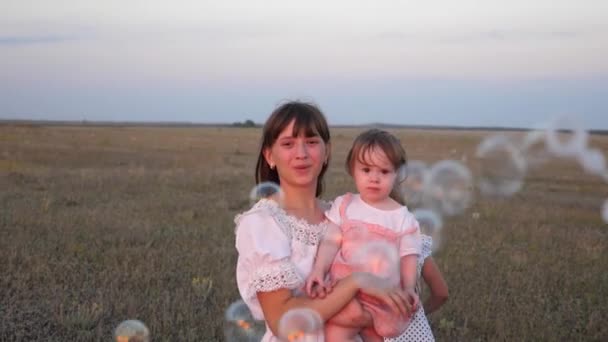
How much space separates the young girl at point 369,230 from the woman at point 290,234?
7cm

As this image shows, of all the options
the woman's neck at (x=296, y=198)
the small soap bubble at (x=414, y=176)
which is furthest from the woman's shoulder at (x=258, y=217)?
the small soap bubble at (x=414, y=176)

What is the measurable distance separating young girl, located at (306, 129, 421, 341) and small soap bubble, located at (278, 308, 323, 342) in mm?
73

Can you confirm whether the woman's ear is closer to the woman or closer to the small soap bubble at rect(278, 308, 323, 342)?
the woman

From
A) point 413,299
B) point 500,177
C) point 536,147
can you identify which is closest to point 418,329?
point 413,299

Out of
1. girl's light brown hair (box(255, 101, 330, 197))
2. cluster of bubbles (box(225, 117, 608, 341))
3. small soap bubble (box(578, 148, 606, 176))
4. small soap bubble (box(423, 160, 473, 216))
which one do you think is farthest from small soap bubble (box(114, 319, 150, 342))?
small soap bubble (box(578, 148, 606, 176))

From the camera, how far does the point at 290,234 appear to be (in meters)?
3.15

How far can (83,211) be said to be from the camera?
1143cm

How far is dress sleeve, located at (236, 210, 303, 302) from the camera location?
2.98 meters

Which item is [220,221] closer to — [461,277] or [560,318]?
[461,277]

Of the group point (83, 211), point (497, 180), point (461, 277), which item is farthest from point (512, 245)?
point (497, 180)

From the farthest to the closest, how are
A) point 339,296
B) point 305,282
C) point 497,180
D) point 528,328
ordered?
point 497,180 < point 528,328 < point 305,282 < point 339,296

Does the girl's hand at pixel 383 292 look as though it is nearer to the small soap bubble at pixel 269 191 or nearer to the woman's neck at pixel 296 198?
the woman's neck at pixel 296 198

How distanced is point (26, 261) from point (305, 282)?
18.9 ft

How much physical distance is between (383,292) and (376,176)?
0.58 meters
